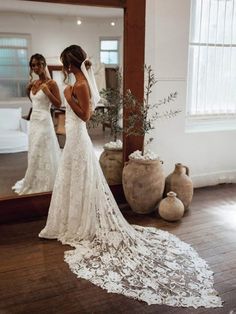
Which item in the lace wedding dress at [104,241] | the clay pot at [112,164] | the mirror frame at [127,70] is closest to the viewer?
the lace wedding dress at [104,241]

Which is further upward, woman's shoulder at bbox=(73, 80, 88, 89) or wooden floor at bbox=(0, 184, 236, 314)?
woman's shoulder at bbox=(73, 80, 88, 89)

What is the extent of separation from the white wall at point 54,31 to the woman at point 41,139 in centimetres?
12

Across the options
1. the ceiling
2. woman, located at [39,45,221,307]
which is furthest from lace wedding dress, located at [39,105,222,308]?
the ceiling

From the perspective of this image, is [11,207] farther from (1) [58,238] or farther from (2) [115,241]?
(2) [115,241]

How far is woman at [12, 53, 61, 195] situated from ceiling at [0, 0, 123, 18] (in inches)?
18.4

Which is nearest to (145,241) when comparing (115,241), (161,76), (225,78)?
(115,241)

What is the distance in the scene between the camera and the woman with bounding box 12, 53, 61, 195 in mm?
3133

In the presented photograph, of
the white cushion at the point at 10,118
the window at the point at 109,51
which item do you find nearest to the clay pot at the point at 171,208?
the window at the point at 109,51

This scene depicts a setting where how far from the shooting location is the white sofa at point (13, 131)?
10.3 ft

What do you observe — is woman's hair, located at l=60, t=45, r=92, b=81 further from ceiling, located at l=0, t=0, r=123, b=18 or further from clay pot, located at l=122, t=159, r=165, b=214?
clay pot, located at l=122, t=159, r=165, b=214

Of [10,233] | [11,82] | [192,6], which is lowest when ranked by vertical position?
[10,233]

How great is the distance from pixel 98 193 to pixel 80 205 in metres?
0.18

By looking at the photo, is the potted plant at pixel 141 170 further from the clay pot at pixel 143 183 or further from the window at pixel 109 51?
the window at pixel 109 51

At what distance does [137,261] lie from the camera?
8.20 feet
